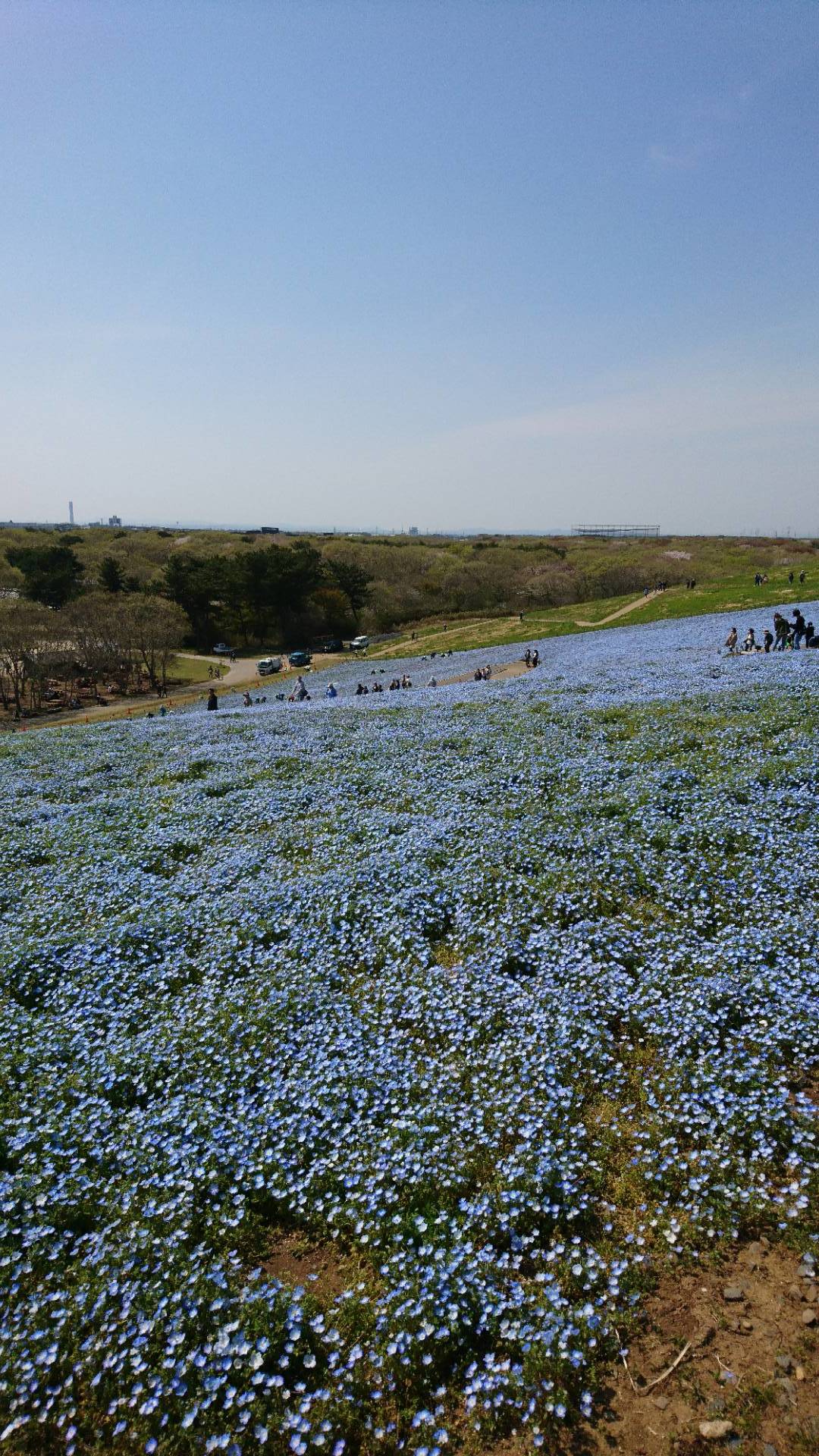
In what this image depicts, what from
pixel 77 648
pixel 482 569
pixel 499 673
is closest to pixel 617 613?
pixel 499 673

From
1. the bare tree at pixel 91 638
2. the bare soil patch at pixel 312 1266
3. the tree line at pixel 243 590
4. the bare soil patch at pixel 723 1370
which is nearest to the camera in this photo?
the bare soil patch at pixel 723 1370

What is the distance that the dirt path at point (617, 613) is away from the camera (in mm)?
53644

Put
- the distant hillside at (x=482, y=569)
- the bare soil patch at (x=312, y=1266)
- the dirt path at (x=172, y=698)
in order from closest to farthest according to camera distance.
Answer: the bare soil patch at (x=312, y=1266) → the dirt path at (x=172, y=698) → the distant hillside at (x=482, y=569)

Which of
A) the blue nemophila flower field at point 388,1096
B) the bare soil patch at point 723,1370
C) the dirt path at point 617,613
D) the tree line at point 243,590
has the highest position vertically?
the tree line at point 243,590

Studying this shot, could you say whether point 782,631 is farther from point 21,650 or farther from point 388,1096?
point 21,650

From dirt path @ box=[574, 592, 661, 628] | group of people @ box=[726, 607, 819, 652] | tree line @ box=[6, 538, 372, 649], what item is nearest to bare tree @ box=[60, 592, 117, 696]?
tree line @ box=[6, 538, 372, 649]

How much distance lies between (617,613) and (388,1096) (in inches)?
2169

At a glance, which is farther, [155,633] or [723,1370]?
[155,633]

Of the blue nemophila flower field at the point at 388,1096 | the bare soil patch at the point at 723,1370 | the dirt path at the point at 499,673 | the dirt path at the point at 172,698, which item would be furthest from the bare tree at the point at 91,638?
the bare soil patch at the point at 723,1370

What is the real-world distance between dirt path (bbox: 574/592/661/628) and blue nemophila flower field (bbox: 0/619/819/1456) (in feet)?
137

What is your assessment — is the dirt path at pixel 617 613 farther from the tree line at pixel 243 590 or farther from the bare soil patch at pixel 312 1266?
the bare soil patch at pixel 312 1266

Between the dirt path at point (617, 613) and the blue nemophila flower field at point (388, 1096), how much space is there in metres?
41.7

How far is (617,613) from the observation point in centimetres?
5759

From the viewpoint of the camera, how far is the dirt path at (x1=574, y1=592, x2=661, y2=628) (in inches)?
2112
